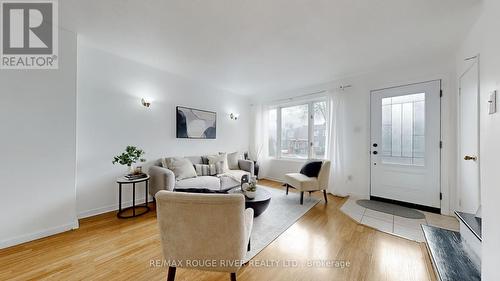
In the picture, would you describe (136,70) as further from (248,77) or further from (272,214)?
(272,214)

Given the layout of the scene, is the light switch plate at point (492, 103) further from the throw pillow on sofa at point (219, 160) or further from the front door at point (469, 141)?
the throw pillow on sofa at point (219, 160)

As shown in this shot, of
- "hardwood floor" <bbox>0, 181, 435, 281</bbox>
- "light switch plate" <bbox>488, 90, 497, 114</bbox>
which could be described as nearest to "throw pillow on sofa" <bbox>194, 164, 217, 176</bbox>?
"hardwood floor" <bbox>0, 181, 435, 281</bbox>

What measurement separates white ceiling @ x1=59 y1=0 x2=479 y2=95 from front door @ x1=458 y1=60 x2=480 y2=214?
0.63 m

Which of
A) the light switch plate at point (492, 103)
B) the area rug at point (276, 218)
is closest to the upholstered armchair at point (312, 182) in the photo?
the area rug at point (276, 218)

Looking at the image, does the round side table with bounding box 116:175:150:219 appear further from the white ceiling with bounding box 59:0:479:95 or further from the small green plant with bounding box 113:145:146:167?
the white ceiling with bounding box 59:0:479:95

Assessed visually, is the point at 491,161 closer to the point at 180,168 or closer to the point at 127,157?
the point at 180,168

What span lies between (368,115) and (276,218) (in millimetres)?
2648

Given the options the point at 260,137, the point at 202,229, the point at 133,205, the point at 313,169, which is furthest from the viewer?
the point at 260,137

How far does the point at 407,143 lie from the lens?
3203 mm

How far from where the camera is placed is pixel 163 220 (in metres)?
1.23

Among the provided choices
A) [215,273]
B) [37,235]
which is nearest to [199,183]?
[215,273]

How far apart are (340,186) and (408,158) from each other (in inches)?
49.1

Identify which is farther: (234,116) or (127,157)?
(234,116)

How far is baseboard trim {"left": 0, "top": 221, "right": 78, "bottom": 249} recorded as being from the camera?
1.94 metres
